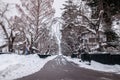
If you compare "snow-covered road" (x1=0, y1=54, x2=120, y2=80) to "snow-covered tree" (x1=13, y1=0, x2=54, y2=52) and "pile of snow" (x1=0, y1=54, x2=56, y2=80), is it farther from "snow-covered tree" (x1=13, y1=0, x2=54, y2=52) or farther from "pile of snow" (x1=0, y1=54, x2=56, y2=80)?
"snow-covered tree" (x1=13, y1=0, x2=54, y2=52)

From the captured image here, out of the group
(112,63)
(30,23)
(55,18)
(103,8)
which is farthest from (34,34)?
(112,63)

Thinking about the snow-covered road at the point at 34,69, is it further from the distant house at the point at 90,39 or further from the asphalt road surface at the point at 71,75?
the distant house at the point at 90,39

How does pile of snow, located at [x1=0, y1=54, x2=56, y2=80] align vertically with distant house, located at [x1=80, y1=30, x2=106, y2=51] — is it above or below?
below

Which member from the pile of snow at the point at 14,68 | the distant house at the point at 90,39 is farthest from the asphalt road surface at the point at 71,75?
the distant house at the point at 90,39

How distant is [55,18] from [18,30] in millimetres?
7293

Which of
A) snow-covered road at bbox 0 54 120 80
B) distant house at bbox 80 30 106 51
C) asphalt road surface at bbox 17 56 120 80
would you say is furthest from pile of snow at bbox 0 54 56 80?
distant house at bbox 80 30 106 51

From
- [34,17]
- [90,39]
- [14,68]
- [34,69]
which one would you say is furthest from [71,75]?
[90,39]

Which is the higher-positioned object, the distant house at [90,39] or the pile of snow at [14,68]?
the distant house at [90,39]

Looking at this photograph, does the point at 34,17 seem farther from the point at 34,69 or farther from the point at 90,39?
the point at 90,39

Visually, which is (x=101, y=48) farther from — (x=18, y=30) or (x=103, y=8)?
(x=18, y=30)

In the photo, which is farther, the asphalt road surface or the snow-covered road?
the snow-covered road

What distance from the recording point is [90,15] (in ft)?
128

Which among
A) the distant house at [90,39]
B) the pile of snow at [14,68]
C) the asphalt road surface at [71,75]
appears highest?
the distant house at [90,39]

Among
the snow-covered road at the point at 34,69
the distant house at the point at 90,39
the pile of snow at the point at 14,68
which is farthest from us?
the distant house at the point at 90,39
